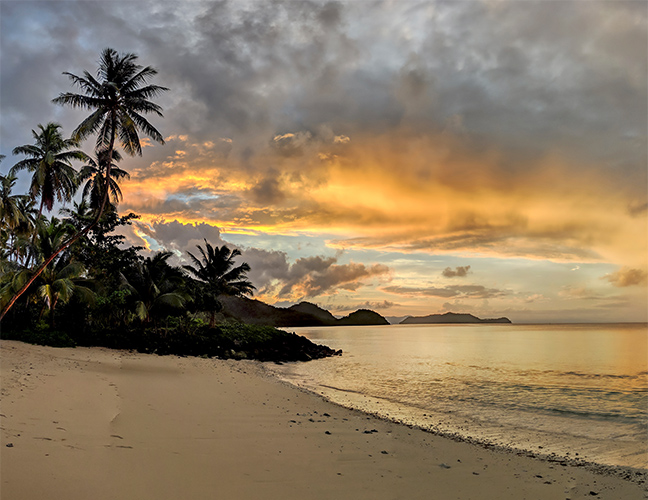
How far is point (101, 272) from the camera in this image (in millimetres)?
32906

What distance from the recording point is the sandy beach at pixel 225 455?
5.07m

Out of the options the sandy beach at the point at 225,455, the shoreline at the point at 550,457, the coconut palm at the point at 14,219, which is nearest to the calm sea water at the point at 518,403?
the shoreline at the point at 550,457

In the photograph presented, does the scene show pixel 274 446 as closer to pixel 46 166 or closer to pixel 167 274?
pixel 167 274

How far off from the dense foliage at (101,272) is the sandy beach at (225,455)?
44.4 ft

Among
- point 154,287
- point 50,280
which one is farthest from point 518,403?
point 50,280


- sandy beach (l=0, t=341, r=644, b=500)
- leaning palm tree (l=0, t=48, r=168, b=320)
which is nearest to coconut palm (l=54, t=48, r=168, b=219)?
leaning palm tree (l=0, t=48, r=168, b=320)

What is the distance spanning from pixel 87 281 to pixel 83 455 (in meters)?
24.5

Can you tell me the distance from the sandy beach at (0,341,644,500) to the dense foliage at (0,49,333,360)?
1354 cm

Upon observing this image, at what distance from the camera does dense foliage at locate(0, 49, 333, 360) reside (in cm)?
2130

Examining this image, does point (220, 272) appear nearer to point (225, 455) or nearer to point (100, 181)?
point (100, 181)

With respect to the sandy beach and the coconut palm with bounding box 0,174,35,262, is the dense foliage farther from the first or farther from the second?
the sandy beach

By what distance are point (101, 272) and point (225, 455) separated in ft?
105

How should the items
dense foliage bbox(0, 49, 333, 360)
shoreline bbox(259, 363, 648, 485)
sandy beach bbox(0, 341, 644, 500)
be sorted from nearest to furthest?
sandy beach bbox(0, 341, 644, 500), shoreline bbox(259, 363, 648, 485), dense foliage bbox(0, 49, 333, 360)

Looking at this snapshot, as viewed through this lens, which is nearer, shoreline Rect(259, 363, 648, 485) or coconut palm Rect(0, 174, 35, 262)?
shoreline Rect(259, 363, 648, 485)
